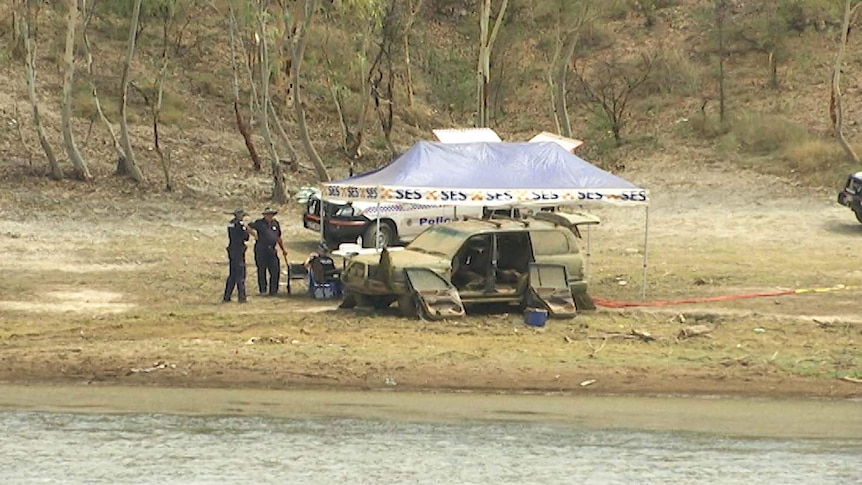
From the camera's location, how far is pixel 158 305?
805 inches

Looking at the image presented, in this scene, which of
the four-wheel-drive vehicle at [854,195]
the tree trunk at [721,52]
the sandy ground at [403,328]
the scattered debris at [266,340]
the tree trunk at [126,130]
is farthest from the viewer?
the tree trunk at [721,52]

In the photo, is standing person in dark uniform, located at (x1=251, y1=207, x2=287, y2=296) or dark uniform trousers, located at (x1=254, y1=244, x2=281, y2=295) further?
dark uniform trousers, located at (x1=254, y1=244, x2=281, y2=295)

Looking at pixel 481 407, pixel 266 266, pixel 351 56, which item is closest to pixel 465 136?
pixel 266 266

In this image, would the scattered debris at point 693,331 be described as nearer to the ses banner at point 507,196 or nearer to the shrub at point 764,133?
the ses banner at point 507,196

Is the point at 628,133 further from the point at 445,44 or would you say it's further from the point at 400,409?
the point at 400,409

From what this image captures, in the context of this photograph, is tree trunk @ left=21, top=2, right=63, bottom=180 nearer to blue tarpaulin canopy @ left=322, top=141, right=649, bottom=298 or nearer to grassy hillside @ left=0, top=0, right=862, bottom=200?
grassy hillside @ left=0, top=0, right=862, bottom=200

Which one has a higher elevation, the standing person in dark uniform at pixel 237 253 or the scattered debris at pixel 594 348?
the standing person in dark uniform at pixel 237 253

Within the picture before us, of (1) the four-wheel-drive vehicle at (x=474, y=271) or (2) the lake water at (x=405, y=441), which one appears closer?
(2) the lake water at (x=405, y=441)

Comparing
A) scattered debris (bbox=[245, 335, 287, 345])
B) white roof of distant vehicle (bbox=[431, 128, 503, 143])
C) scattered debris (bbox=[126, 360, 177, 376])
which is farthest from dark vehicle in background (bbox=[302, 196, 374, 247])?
scattered debris (bbox=[126, 360, 177, 376])

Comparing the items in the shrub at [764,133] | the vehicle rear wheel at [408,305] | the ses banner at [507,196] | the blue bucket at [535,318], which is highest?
the shrub at [764,133]

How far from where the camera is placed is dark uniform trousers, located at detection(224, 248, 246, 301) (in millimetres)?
20125

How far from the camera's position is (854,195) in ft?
95.6

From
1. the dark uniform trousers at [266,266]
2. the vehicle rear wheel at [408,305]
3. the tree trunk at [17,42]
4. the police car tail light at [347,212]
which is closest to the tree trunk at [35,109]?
the tree trunk at [17,42]

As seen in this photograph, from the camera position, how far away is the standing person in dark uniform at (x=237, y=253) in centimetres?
2000
